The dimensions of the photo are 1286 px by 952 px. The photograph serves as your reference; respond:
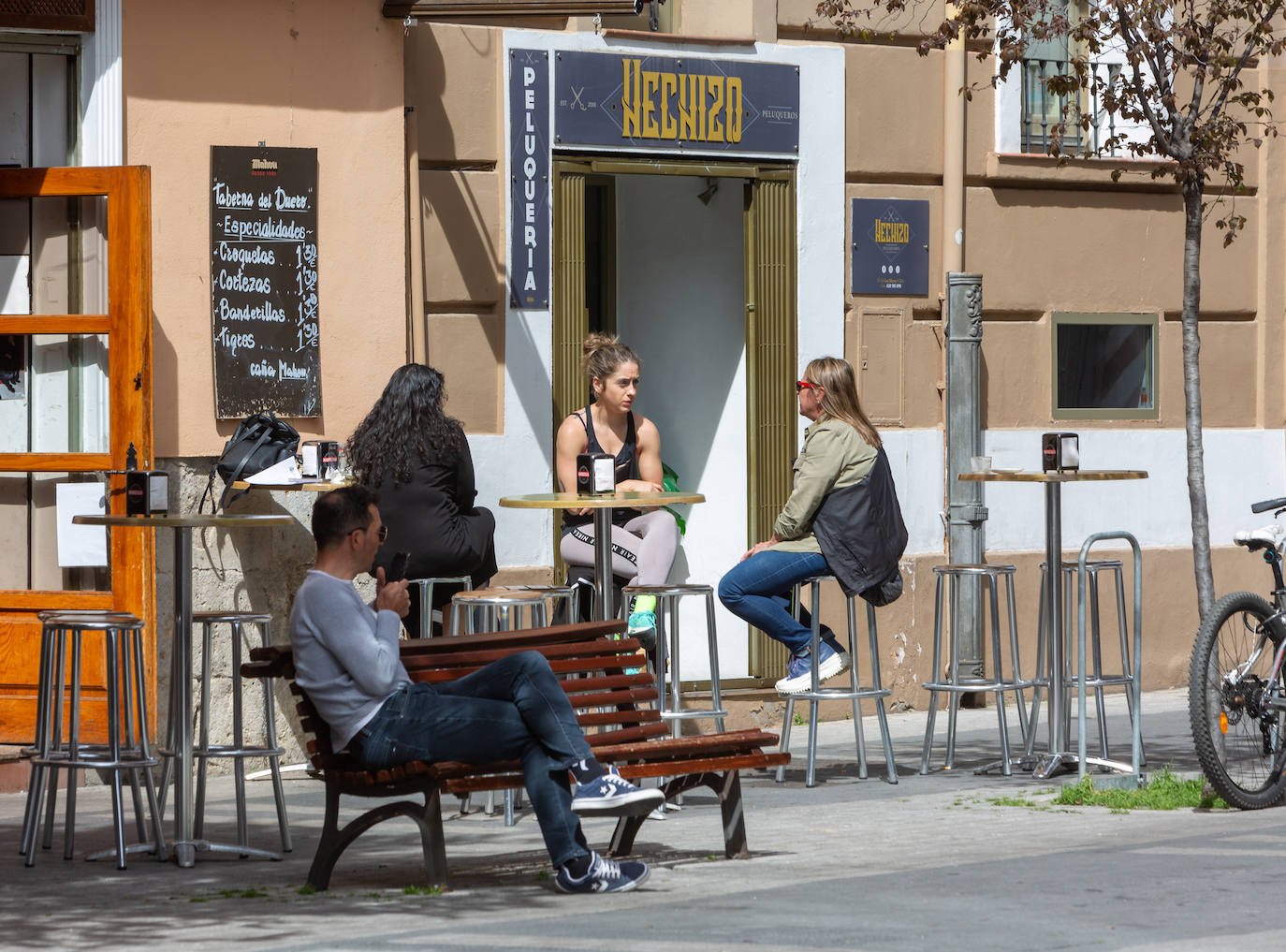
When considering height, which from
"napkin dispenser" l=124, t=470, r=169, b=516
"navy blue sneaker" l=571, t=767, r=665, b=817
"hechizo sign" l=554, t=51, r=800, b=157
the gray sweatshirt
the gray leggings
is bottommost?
"navy blue sneaker" l=571, t=767, r=665, b=817

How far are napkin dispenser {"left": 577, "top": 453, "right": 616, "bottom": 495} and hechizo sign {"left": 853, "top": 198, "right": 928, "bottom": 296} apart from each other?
132 inches

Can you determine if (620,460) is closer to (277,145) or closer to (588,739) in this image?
(277,145)

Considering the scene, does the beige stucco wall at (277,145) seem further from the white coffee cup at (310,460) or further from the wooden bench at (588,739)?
the wooden bench at (588,739)

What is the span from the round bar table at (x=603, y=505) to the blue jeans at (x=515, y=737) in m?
1.48

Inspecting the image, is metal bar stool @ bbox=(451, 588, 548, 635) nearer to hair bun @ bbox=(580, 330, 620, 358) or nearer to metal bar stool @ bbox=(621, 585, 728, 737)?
metal bar stool @ bbox=(621, 585, 728, 737)

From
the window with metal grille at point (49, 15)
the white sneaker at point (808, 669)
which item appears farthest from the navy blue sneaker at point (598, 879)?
the window with metal grille at point (49, 15)

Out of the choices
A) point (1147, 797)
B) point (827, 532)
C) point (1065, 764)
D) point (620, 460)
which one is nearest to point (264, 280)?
point (620, 460)

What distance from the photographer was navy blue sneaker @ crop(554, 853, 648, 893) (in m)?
6.07

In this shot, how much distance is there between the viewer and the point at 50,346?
8891mm

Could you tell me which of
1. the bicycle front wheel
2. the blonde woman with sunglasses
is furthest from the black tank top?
the bicycle front wheel

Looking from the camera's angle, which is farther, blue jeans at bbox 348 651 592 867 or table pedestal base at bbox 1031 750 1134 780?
table pedestal base at bbox 1031 750 1134 780

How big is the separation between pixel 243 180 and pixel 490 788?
13.1ft

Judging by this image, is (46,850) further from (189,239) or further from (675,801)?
(189,239)

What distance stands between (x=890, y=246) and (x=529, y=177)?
2.20 m
